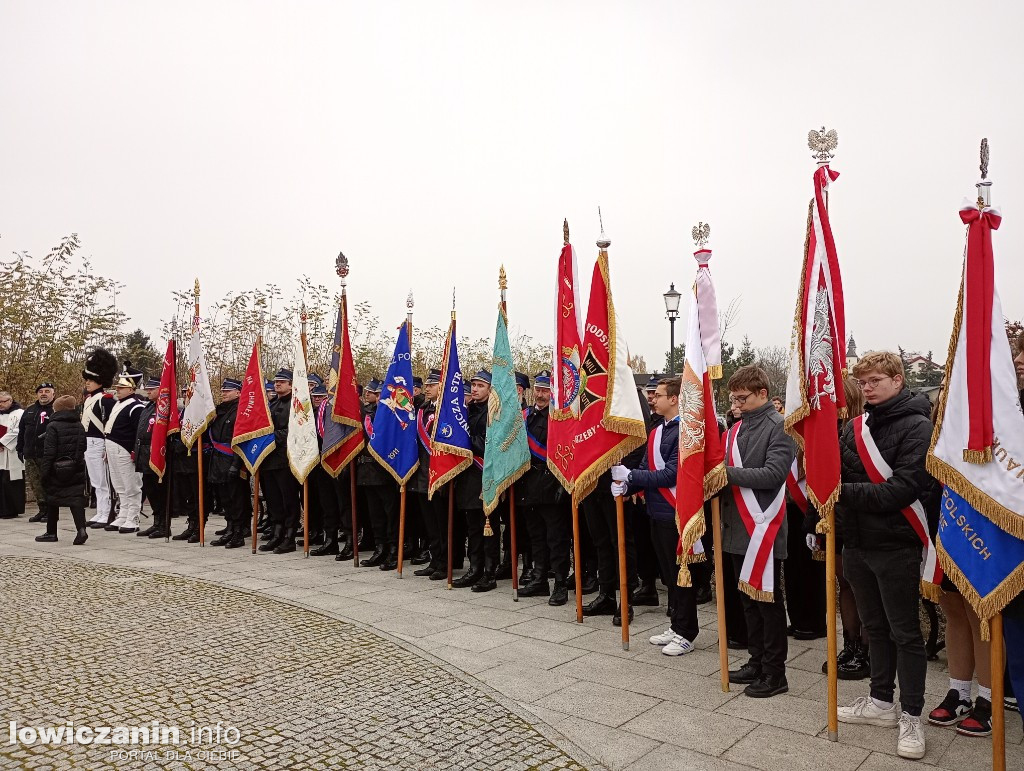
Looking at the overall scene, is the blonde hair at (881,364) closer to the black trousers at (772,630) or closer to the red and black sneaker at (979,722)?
the black trousers at (772,630)

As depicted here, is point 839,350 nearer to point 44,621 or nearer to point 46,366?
point 44,621

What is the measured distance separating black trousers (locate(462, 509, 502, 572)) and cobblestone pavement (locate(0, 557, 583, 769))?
1.95 m

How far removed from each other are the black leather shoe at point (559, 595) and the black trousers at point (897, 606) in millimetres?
3486

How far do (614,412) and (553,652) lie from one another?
188 centimetres

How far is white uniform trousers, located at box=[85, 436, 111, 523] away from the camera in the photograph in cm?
1249

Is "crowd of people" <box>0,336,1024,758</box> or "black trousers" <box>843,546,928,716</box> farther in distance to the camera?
"crowd of people" <box>0,336,1024,758</box>

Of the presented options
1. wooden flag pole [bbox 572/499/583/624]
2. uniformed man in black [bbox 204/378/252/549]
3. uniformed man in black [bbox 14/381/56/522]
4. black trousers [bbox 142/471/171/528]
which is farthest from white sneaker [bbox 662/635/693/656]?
uniformed man in black [bbox 14/381/56/522]

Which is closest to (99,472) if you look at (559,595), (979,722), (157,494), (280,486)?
(157,494)

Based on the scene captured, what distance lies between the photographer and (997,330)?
12.5 feet

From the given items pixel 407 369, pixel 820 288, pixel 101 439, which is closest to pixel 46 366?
pixel 101 439

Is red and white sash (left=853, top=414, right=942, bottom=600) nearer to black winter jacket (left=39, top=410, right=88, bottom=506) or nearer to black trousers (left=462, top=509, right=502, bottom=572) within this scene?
black trousers (left=462, top=509, right=502, bottom=572)

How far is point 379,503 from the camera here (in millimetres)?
9859

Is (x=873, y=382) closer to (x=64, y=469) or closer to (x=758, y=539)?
(x=758, y=539)

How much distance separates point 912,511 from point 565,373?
3.20m
